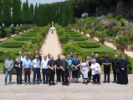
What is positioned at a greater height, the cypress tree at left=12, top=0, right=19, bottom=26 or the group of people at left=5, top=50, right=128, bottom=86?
the cypress tree at left=12, top=0, right=19, bottom=26

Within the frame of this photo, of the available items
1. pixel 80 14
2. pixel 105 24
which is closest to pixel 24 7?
pixel 80 14

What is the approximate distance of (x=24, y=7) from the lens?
198ft
